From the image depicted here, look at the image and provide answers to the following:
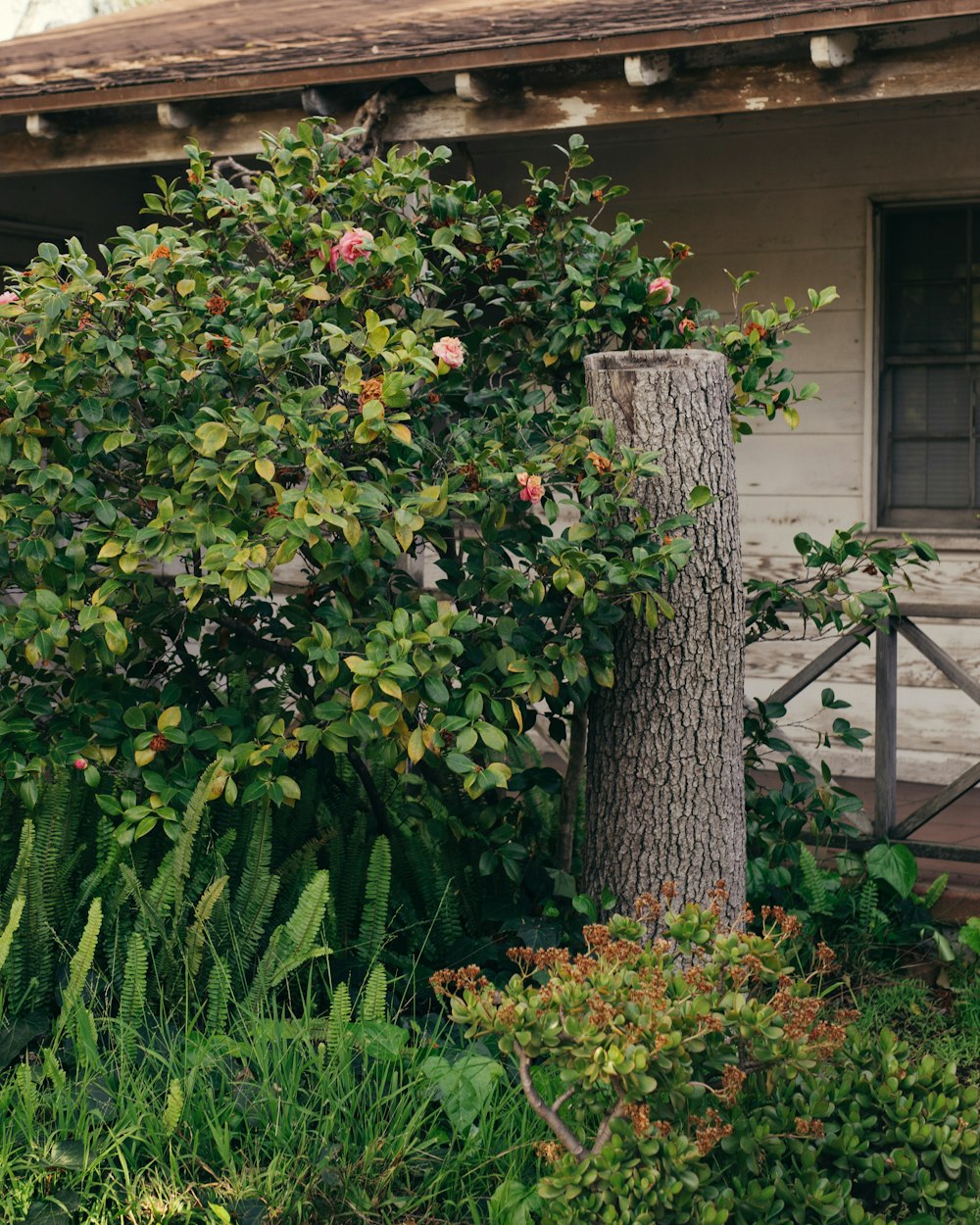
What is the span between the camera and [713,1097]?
2.76m

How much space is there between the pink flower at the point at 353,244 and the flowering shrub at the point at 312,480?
0.5 inches

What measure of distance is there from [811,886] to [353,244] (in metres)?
2.37

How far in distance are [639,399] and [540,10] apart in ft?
8.83

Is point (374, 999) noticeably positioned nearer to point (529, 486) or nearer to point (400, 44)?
point (529, 486)

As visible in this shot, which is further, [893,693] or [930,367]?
[930,367]

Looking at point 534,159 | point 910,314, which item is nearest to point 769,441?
point 910,314

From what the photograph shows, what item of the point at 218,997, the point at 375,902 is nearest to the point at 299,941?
the point at 218,997

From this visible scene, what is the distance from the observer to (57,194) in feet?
25.0

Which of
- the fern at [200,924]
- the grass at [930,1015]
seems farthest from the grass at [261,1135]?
the grass at [930,1015]

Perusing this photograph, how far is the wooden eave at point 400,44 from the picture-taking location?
4531 mm

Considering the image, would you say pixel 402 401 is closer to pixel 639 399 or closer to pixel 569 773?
pixel 639 399

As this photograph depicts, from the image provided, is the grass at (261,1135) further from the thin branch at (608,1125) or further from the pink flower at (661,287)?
the pink flower at (661,287)

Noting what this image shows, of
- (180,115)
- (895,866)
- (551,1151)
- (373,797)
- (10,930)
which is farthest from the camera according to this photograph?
(180,115)

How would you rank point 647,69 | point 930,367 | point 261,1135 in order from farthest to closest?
1. point 930,367
2. point 647,69
3. point 261,1135
